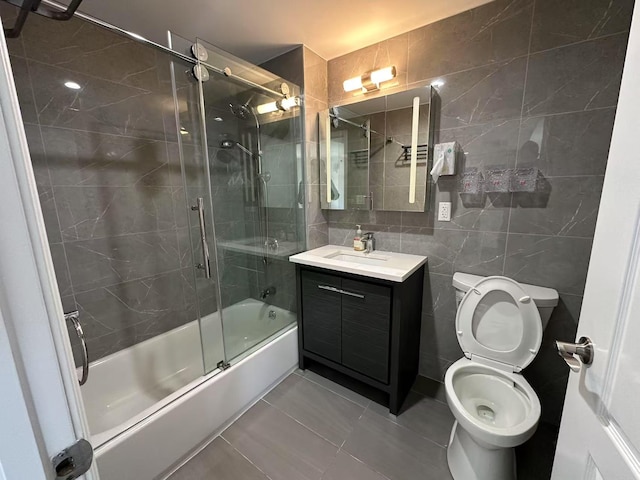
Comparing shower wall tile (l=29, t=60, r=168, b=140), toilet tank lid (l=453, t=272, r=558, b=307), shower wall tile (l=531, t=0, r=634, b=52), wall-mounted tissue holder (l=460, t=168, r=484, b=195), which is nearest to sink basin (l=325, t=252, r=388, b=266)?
toilet tank lid (l=453, t=272, r=558, b=307)

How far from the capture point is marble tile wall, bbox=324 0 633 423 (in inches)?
51.0

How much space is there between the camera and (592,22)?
4.14 feet

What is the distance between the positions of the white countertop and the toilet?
38 cm

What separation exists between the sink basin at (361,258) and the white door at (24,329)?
1609 millimetres

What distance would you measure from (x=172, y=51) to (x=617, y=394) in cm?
202

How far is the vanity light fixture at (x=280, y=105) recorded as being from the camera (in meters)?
1.95

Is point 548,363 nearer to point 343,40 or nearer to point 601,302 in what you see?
point 601,302

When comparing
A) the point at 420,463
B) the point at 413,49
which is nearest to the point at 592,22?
the point at 413,49

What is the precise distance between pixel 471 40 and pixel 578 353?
173 cm

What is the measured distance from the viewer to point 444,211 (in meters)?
1.75

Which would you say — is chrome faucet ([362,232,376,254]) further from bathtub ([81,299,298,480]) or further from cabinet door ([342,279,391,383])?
bathtub ([81,299,298,480])

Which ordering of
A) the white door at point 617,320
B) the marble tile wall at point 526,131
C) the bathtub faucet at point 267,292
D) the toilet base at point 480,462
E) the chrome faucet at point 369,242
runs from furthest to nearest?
the bathtub faucet at point 267,292 < the chrome faucet at point 369,242 < the marble tile wall at point 526,131 < the toilet base at point 480,462 < the white door at point 617,320

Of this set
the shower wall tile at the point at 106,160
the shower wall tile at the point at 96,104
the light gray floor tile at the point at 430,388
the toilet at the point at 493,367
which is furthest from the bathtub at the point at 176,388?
the shower wall tile at the point at 96,104

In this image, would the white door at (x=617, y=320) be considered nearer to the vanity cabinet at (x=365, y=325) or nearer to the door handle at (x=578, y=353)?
the door handle at (x=578, y=353)
